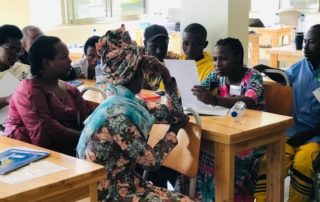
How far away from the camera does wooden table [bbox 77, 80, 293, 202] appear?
2.19m

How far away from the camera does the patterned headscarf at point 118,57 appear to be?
1901 millimetres

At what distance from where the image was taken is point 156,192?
6.48 ft

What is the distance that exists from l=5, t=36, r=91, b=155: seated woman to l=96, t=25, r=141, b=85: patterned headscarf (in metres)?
0.70

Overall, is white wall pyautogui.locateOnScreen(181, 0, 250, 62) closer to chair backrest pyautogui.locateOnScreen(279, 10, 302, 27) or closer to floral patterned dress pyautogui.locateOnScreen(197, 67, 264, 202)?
floral patterned dress pyautogui.locateOnScreen(197, 67, 264, 202)

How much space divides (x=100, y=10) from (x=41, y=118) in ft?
17.4

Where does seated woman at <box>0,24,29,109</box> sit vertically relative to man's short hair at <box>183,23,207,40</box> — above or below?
below

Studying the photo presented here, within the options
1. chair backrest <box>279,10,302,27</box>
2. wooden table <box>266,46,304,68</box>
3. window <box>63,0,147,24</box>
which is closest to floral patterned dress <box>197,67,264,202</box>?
wooden table <box>266,46,304,68</box>

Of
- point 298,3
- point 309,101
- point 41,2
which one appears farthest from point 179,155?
point 298,3

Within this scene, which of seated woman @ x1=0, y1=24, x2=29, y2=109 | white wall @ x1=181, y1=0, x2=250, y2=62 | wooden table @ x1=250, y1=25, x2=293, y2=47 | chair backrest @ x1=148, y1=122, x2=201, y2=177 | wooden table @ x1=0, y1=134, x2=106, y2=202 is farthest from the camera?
wooden table @ x1=250, y1=25, x2=293, y2=47

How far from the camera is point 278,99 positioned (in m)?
2.76

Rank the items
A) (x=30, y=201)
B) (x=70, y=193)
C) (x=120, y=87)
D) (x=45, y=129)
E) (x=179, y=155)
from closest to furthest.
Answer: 1. (x=30, y=201)
2. (x=70, y=193)
3. (x=120, y=87)
4. (x=179, y=155)
5. (x=45, y=129)

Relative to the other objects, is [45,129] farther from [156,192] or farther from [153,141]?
[156,192]

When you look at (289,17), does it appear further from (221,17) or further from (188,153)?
(188,153)

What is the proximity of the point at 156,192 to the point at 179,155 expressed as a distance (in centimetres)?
30
